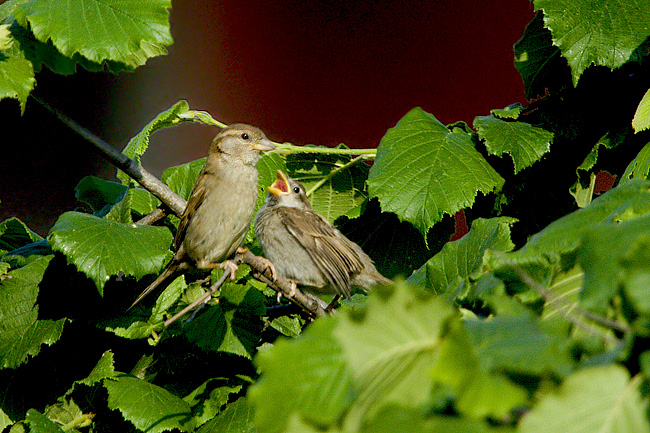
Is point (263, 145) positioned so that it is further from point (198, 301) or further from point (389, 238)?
point (198, 301)

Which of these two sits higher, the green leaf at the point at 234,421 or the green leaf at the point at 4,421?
the green leaf at the point at 234,421

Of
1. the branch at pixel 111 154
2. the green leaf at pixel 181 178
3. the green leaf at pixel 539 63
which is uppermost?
the green leaf at pixel 539 63

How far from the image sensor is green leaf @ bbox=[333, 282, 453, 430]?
0.51 metres

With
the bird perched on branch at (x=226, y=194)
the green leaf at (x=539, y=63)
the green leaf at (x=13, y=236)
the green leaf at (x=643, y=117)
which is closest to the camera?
the green leaf at (x=643, y=117)

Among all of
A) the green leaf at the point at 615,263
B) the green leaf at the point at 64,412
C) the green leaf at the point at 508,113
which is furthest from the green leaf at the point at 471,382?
the green leaf at the point at 508,113

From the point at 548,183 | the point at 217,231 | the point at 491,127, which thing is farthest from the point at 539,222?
the point at 217,231

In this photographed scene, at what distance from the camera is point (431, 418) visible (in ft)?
1.52

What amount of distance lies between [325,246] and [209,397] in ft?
4.23

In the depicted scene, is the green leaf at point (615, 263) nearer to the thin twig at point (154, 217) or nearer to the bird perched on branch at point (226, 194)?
the thin twig at point (154, 217)

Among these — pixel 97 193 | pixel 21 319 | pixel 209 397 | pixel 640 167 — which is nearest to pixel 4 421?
pixel 21 319

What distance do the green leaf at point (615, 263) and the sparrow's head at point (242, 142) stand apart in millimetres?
2089

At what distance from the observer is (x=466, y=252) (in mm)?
1452

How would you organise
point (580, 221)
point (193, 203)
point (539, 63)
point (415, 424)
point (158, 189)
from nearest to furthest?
point (415, 424), point (580, 221), point (158, 189), point (539, 63), point (193, 203)

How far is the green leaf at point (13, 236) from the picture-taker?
6.97 ft
